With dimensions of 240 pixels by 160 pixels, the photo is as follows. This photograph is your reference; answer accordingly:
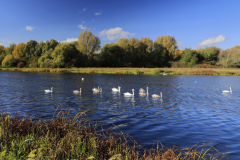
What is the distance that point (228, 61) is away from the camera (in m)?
79.6

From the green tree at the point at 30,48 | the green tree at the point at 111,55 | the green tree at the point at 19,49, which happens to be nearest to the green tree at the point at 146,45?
the green tree at the point at 111,55

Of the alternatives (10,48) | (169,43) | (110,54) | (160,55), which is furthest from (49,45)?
(169,43)

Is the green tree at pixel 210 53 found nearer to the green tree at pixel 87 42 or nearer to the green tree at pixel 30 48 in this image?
the green tree at pixel 87 42

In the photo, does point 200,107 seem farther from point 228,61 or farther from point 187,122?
point 228,61

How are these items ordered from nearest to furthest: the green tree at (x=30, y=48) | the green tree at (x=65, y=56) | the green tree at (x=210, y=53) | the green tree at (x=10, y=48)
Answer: the green tree at (x=65, y=56) → the green tree at (x=210, y=53) → the green tree at (x=30, y=48) → the green tree at (x=10, y=48)

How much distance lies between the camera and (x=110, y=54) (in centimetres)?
9394

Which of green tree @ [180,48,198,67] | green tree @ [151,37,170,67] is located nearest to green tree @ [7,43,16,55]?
Answer: green tree @ [151,37,170,67]

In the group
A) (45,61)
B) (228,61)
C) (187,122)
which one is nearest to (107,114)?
(187,122)

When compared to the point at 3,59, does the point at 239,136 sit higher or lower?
lower

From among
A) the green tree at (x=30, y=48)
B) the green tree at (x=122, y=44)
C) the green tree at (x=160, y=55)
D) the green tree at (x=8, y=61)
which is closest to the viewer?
the green tree at (x=8, y=61)

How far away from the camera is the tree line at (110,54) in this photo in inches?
3169

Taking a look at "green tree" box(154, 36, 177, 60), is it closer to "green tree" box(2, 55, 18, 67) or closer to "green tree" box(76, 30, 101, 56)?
"green tree" box(76, 30, 101, 56)

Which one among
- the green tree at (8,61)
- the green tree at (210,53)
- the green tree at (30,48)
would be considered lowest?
the green tree at (8,61)

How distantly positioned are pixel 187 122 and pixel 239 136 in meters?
2.82
